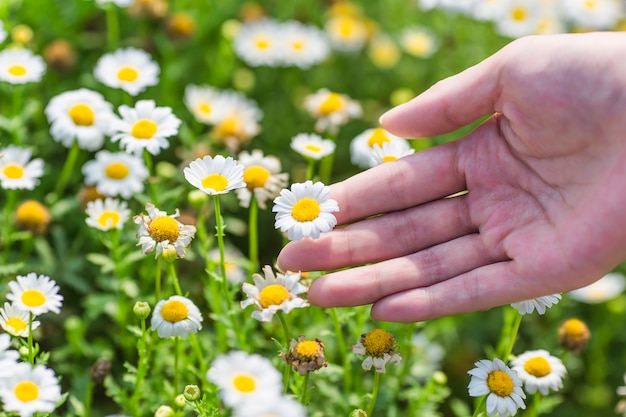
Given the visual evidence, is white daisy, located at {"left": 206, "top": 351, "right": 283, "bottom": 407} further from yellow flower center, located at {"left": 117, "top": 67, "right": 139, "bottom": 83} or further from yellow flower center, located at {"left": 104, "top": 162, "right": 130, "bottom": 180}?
yellow flower center, located at {"left": 117, "top": 67, "right": 139, "bottom": 83}

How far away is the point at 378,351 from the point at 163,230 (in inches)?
27.0

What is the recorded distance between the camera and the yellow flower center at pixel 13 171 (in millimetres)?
2756

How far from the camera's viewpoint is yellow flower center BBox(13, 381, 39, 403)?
1894mm

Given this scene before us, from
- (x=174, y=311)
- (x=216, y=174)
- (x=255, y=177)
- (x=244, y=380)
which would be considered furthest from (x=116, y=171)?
(x=244, y=380)

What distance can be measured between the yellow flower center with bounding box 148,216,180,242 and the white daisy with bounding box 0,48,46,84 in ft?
4.10

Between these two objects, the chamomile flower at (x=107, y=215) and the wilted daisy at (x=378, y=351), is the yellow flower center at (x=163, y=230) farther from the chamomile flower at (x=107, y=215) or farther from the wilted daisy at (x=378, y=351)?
the wilted daisy at (x=378, y=351)

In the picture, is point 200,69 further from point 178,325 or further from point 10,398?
point 10,398

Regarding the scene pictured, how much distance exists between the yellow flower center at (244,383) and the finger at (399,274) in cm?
41

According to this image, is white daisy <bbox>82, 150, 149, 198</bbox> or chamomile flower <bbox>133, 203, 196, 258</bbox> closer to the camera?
chamomile flower <bbox>133, 203, 196, 258</bbox>

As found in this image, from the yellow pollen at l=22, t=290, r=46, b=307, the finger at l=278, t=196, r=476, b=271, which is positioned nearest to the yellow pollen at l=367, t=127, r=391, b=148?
the finger at l=278, t=196, r=476, b=271

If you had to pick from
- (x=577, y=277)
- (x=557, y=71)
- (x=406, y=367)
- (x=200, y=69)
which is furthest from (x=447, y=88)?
(x=200, y=69)

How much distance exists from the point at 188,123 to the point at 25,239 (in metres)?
1.14

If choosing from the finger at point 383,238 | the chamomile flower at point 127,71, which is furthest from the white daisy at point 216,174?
the chamomile flower at point 127,71

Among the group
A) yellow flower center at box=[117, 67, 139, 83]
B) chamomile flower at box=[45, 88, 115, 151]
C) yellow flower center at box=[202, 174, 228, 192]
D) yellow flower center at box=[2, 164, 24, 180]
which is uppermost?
yellow flower center at box=[117, 67, 139, 83]
